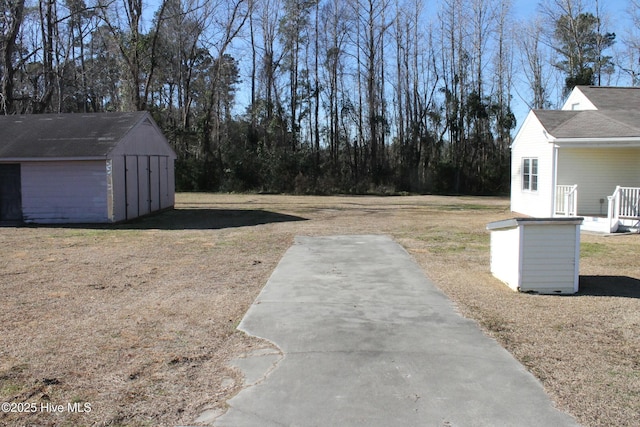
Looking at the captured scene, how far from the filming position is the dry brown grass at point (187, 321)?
3.97 meters

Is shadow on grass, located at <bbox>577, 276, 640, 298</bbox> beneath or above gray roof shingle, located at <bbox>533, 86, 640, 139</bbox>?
beneath

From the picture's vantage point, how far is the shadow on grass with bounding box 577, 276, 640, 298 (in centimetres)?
759

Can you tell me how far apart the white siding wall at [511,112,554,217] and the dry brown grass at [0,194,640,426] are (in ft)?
15.1

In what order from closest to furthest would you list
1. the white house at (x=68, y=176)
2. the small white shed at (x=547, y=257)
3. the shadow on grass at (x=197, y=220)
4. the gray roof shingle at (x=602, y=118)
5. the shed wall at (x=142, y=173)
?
1. the small white shed at (x=547, y=257)
2. the gray roof shingle at (x=602, y=118)
3. the shadow on grass at (x=197, y=220)
4. the white house at (x=68, y=176)
5. the shed wall at (x=142, y=173)

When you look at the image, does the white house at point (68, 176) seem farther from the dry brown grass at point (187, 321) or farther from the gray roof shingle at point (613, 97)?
the gray roof shingle at point (613, 97)

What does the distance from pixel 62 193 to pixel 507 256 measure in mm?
14438

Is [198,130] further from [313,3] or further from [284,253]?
[284,253]

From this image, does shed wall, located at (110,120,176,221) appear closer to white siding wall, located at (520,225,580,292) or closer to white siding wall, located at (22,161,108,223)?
white siding wall, located at (22,161,108,223)

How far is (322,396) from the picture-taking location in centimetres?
397

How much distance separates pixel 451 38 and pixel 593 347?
41.5m

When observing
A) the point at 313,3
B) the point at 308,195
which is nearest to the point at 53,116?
the point at 308,195

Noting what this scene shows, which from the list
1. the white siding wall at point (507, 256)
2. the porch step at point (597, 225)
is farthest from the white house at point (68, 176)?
the porch step at point (597, 225)

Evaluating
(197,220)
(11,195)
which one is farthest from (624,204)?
(11,195)

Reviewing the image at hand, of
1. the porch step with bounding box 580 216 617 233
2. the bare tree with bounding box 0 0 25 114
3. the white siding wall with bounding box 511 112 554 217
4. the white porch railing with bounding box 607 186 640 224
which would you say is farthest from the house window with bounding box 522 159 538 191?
the bare tree with bounding box 0 0 25 114
